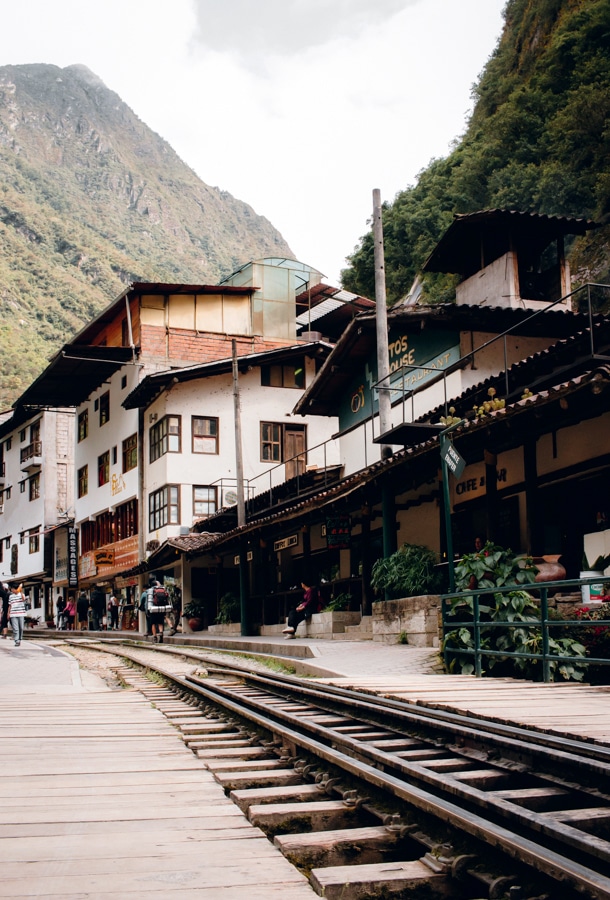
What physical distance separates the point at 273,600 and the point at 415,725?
2188 cm

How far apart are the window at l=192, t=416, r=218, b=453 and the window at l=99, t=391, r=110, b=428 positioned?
913 centimetres

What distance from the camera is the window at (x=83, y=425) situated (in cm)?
4688

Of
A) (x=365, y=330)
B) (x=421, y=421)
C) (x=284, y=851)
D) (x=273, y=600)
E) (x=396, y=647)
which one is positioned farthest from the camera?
(x=273, y=600)

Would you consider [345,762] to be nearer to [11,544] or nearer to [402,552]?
[402,552]

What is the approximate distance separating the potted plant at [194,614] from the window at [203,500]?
11.9ft

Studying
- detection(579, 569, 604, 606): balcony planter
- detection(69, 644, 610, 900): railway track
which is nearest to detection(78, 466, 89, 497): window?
detection(579, 569, 604, 606): balcony planter

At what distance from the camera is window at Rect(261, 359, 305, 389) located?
36250 mm

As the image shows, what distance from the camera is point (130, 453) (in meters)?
40.1

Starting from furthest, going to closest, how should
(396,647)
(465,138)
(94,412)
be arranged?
(465,138)
(94,412)
(396,647)

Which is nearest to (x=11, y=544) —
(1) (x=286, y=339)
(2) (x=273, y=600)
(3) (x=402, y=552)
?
(1) (x=286, y=339)

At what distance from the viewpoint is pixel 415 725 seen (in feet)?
21.6

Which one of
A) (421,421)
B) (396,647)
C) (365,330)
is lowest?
(396,647)

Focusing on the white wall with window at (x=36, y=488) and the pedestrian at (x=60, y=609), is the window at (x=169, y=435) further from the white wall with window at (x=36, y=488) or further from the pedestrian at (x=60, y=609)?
the white wall with window at (x=36, y=488)

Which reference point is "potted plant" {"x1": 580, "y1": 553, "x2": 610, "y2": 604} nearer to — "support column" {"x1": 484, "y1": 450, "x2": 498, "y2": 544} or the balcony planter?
the balcony planter
